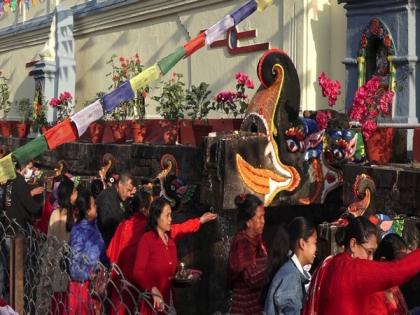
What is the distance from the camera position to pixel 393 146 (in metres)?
5.96

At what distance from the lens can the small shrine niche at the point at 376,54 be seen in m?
7.40

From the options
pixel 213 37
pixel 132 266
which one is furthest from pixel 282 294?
pixel 213 37

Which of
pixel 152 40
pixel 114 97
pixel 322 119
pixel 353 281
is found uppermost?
pixel 152 40

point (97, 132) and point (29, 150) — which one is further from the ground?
point (97, 132)

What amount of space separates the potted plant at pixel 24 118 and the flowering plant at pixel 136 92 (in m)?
2.28

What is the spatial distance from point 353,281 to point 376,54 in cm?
501

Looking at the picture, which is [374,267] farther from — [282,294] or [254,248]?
[254,248]

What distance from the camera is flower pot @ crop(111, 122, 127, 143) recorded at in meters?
9.78

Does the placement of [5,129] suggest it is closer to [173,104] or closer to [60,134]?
[173,104]

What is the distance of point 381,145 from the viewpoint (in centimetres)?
595

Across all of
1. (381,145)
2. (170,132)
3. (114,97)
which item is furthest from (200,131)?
(381,145)

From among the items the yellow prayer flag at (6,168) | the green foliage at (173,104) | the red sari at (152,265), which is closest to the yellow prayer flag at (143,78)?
the yellow prayer flag at (6,168)

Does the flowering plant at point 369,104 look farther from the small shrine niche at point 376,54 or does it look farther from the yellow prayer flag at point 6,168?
the yellow prayer flag at point 6,168

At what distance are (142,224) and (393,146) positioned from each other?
227 cm
